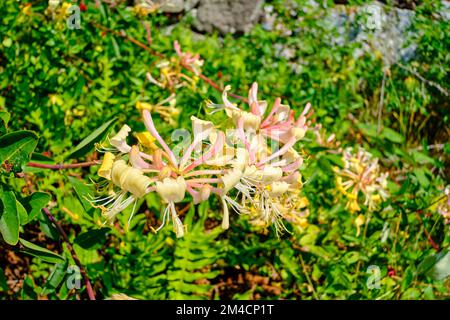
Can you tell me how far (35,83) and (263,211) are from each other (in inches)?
44.6

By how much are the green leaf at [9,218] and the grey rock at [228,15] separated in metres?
2.96

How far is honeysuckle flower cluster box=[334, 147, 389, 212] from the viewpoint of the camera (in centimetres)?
170

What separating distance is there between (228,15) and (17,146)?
300cm

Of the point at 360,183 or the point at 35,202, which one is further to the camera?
the point at 360,183

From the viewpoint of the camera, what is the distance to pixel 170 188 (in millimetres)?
824

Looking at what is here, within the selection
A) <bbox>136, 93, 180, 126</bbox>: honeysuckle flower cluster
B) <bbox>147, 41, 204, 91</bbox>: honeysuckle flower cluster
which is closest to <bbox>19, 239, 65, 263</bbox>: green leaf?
<bbox>136, 93, 180, 126</bbox>: honeysuckle flower cluster

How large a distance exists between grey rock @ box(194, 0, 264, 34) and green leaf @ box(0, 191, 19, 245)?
2.96 m

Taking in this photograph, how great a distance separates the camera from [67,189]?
1.68 m

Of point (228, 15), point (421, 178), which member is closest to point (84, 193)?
point (421, 178)

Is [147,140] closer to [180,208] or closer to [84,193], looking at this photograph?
[84,193]

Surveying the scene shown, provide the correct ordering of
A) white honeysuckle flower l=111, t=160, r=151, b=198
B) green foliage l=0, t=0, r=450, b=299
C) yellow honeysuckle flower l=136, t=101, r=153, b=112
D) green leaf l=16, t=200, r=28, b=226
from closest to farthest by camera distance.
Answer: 1. white honeysuckle flower l=111, t=160, r=151, b=198
2. green leaf l=16, t=200, r=28, b=226
3. green foliage l=0, t=0, r=450, b=299
4. yellow honeysuckle flower l=136, t=101, r=153, b=112

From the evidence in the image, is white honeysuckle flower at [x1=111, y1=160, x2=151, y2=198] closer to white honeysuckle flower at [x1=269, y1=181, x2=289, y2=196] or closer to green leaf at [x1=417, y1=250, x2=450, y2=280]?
white honeysuckle flower at [x1=269, y1=181, x2=289, y2=196]
